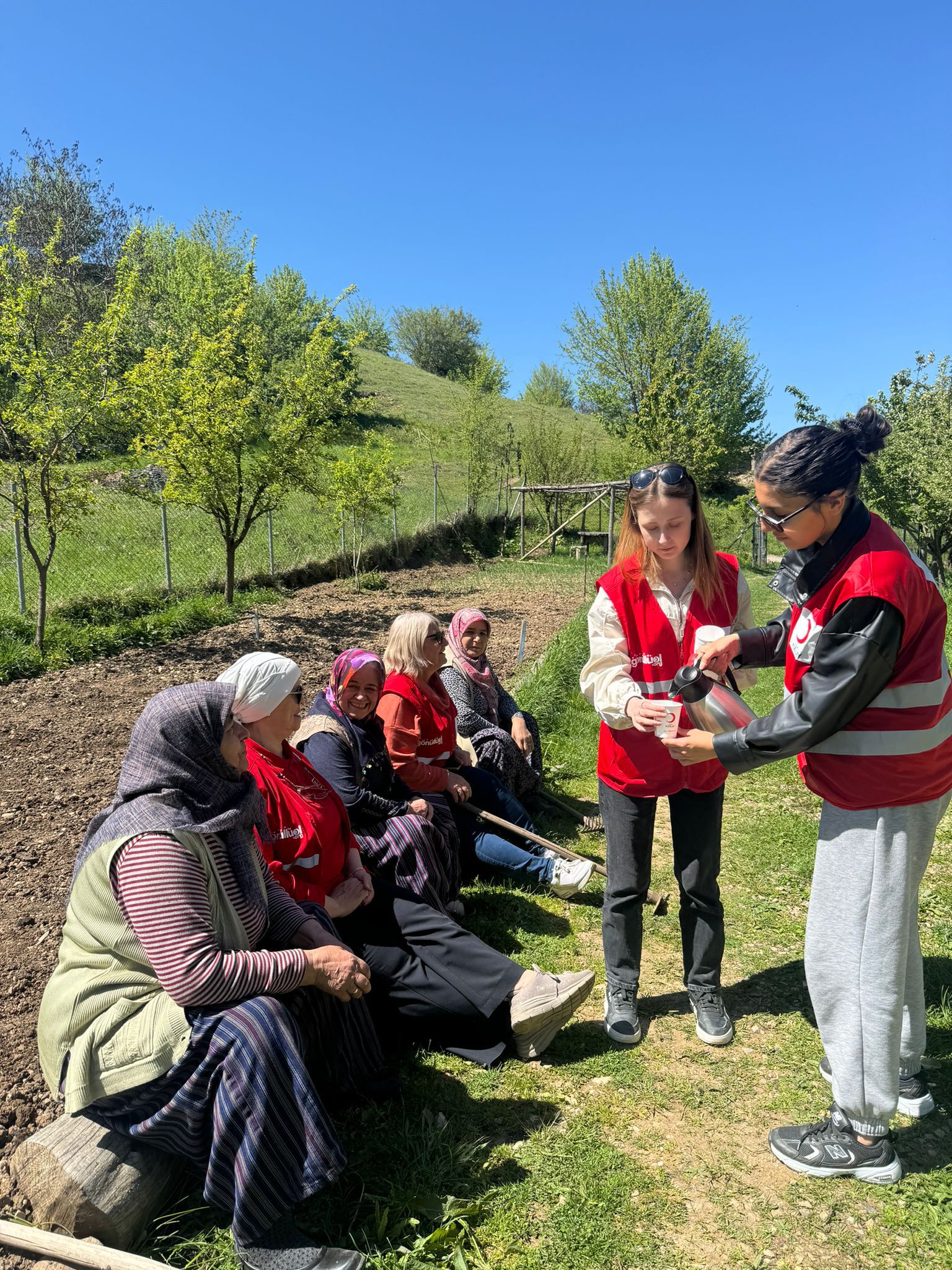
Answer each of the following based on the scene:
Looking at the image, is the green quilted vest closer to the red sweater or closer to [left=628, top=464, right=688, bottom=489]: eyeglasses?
the red sweater

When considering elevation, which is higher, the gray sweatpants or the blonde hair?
the blonde hair

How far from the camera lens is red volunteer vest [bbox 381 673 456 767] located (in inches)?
153

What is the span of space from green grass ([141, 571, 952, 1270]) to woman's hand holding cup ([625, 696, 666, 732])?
4.04 ft

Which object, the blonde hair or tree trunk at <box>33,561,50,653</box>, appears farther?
tree trunk at <box>33,561,50,653</box>

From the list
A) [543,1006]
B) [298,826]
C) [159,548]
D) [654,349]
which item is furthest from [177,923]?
[654,349]

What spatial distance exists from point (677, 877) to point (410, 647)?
5.29 feet

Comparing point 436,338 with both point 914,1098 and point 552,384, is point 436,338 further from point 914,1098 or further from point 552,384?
point 914,1098

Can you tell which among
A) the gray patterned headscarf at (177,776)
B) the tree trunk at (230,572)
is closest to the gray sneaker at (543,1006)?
the gray patterned headscarf at (177,776)

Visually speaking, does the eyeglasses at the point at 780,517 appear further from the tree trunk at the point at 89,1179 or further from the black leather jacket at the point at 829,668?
the tree trunk at the point at 89,1179

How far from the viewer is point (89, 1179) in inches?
78.8

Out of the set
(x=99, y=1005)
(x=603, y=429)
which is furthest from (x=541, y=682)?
(x=603, y=429)

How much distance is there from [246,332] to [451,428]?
12.5 meters

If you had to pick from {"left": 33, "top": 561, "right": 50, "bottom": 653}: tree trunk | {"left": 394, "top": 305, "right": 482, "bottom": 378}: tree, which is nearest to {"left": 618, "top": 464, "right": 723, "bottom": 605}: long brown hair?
{"left": 33, "top": 561, "right": 50, "bottom": 653}: tree trunk

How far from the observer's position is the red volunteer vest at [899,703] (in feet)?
6.64
